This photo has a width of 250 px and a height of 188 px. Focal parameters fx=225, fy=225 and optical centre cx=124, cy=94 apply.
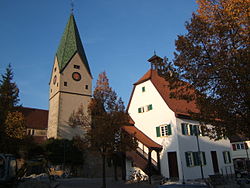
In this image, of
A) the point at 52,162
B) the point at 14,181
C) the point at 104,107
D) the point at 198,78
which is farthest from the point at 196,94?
the point at 52,162

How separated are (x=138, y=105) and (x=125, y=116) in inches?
372

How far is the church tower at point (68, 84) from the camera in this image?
4053 centimetres

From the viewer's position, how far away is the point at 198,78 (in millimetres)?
10953

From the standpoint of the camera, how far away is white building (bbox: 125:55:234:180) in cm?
2172

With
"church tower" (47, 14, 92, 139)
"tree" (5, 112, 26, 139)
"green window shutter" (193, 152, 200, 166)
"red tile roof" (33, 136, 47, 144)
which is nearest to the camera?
"green window shutter" (193, 152, 200, 166)

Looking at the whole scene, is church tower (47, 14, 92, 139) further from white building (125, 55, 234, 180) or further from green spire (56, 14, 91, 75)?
white building (125, 55, 234, 180)

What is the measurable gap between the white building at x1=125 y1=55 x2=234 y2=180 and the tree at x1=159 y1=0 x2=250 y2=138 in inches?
351

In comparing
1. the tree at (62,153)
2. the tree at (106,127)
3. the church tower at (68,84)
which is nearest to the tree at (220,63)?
the tree at (106,127)

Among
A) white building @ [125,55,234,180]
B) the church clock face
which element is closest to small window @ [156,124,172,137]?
white building @ [125,55,234,180]

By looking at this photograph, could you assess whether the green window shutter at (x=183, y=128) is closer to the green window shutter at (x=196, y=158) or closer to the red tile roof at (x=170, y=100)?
the red tile roof at (x=170, y=100)

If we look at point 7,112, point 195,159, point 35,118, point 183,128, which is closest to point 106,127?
point 183,128

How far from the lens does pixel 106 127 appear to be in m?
16.4

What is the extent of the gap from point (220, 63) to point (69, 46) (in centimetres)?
4219

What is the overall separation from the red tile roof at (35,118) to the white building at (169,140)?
86.0 feet
